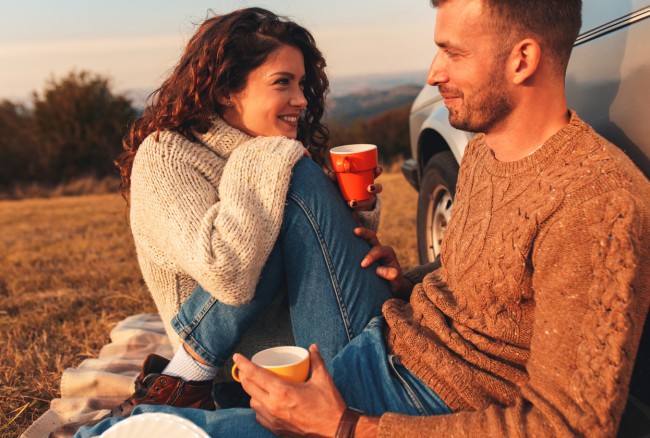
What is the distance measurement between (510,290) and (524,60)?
0.64 meters

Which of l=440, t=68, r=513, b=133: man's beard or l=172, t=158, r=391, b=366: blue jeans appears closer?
l=440, t=68, r=513, b=133: man's beard

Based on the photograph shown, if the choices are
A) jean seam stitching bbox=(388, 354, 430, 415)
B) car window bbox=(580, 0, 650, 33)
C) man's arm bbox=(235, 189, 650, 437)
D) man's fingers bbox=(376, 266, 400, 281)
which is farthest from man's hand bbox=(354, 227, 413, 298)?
car window bbox=(580, 0, 650, 33)

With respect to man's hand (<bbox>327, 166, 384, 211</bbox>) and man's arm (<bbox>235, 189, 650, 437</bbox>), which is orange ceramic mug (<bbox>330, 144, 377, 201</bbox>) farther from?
man's arm (<bbox>235, 189, 650, 437</bbox>)

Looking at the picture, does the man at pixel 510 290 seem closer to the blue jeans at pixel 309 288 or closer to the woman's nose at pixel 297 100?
the blue jeans at pixel 309 288

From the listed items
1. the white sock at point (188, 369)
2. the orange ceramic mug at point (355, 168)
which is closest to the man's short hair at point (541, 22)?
the orange ceramic mug at point (355, 168)

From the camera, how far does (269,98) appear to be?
280cm

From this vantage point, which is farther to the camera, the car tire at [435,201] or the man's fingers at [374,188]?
the car tire at [435,201]

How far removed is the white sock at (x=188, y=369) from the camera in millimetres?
2377

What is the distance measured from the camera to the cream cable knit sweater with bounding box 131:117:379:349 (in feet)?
7.01

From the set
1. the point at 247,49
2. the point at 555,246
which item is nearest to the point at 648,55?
the point at 555,246

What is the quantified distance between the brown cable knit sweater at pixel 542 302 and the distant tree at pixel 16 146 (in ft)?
79.2

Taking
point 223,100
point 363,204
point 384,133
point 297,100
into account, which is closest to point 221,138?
point 223,100

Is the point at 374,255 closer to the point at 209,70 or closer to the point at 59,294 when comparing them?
the point at 209,70

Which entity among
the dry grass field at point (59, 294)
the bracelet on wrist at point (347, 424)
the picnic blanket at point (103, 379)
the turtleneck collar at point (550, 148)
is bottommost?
the dry grass field at point (59, 294)
